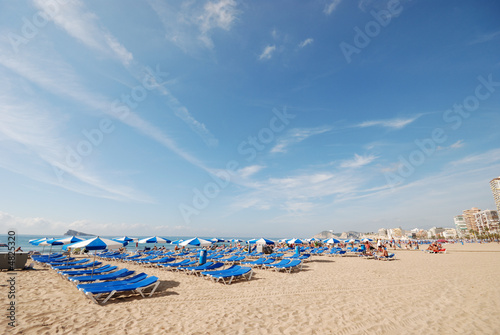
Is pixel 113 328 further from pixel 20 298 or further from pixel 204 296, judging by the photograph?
pixel 20 298

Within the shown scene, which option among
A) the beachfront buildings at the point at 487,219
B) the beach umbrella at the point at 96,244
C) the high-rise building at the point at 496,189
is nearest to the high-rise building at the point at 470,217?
the beachfront buildings at the point at 487,219

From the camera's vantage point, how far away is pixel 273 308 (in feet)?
19.6

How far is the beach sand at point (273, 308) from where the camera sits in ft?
15.4

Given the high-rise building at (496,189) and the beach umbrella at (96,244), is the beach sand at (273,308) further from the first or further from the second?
the high-rise building at (496,189)

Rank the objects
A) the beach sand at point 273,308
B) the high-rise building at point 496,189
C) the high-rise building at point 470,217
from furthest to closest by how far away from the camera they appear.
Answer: the high-rise building at point 470,217 → the high-rise building at point 496,189 → the beach sand at point 273,308

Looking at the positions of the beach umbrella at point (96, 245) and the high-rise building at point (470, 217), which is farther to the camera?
the high-rise building at point (470, 217)

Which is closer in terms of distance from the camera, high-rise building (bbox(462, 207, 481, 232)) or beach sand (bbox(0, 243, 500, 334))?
beach sand (bbox(0, 243, 500, 334))

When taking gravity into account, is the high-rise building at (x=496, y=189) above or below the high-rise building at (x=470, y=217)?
above

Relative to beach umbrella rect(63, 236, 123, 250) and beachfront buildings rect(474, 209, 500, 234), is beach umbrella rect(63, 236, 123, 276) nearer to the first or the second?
beach umbrella rect(63, 236, 123, 250)

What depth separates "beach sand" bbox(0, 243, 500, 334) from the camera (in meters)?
4.70

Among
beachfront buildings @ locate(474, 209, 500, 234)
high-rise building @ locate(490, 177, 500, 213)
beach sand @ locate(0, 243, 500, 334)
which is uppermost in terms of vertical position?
high-rise building @ locate(490, 177, 500, 213)

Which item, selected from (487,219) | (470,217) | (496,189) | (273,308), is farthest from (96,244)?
(470,217)

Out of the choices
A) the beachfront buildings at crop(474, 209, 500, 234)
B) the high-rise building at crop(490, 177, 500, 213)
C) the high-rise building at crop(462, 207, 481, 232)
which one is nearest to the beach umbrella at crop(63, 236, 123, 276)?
the beachfront buildings at crop(474, 209, 500, 234)

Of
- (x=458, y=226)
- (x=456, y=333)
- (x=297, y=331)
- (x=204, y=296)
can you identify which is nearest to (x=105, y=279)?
(x=204, y=296)
